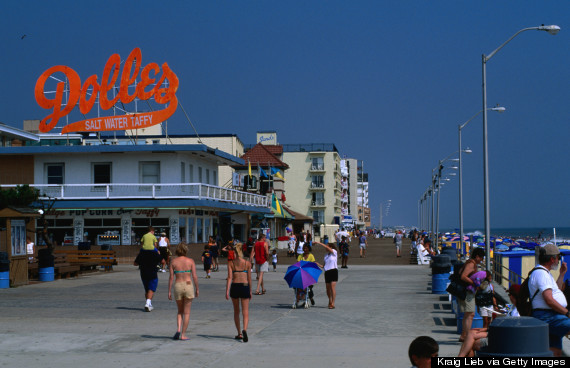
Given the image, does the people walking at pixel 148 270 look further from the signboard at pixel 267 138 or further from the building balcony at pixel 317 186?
the building balcony at pixel 317 186

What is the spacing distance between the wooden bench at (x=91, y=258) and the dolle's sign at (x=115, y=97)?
1219 centimetres

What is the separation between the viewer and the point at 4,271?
78.7ft

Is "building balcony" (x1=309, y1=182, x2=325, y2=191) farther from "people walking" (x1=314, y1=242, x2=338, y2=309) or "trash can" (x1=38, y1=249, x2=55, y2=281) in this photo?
"people walking" (x1=314, y1=242, x2=338, y2=309)

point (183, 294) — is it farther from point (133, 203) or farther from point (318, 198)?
point (318, 198)

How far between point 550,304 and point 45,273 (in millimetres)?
22632

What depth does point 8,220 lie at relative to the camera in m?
24.0

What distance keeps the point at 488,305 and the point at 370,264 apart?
3187 centimetres

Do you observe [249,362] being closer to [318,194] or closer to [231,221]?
[231,221]

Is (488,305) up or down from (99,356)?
up

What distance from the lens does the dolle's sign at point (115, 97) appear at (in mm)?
44500

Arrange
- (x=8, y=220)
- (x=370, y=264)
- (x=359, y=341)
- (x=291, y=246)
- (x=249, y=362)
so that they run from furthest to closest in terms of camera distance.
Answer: (x=291, y=246)
(x=370, y=264)
(x=8, y=220)
(x=359, y=341)
(x=249, y=362)

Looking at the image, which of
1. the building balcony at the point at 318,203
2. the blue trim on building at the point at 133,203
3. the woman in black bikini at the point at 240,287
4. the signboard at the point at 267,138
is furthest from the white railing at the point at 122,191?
the building balcony at the point at 318,203

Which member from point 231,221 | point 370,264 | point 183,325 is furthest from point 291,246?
point 183,325

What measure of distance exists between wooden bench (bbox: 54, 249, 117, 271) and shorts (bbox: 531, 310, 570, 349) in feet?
85.0
